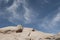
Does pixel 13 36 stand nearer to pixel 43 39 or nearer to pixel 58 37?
pixel 43 39

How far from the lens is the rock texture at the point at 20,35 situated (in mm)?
27672

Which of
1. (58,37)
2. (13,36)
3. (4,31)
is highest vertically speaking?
(4,31)

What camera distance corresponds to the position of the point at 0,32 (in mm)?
30734

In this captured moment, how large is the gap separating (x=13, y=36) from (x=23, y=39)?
7.17ft

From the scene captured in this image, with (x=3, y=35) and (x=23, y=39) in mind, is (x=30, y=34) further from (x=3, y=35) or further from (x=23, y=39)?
(x=3, y=35)

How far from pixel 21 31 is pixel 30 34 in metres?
2.60

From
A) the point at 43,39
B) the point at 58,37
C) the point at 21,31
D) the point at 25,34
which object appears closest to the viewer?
the point at 58,37

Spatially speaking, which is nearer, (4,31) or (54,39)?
(54,39)

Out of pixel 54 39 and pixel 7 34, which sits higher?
pixel 7 34

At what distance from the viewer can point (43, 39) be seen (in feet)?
88.9

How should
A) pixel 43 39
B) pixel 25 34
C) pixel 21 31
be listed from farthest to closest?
pixel 21 31 < pixel 25 34 < pixel 43 39

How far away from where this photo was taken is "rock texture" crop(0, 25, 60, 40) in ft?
90.8

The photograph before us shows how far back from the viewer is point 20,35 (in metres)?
29.0

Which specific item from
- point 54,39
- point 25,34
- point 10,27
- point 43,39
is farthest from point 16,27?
point 54,39
